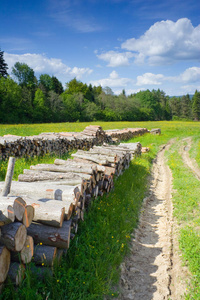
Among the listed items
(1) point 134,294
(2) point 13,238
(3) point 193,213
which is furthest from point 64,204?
(3) point 193,213

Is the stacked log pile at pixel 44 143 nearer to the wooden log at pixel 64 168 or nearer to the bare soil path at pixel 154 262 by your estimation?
the wooden log at pixel 64 168

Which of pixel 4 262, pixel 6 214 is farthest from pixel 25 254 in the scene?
pixel 6 214

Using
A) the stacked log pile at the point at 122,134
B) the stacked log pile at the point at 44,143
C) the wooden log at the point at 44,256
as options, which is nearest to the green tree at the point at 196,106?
the stacked log pile at the point at 122,134

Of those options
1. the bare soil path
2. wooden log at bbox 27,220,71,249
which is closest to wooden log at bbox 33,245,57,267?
wooden log at bbox 27,220,71,249

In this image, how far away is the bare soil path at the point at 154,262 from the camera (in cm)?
432

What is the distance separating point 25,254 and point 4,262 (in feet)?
1.27

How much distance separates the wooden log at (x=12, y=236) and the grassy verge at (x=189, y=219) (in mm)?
3221

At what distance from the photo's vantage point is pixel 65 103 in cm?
7231

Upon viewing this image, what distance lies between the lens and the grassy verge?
461cm

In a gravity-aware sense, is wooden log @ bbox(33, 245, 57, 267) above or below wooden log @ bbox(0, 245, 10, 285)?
below

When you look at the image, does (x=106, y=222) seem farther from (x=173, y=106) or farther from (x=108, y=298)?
(x=173, y=106)

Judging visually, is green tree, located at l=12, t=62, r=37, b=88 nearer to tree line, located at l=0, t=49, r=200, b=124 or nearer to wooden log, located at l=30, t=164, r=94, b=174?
tree line, located at l=0, t=49, r=200, b=124

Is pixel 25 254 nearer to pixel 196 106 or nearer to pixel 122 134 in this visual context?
pixel 122 134

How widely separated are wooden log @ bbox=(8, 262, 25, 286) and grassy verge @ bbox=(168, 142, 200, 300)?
9.87 ft
